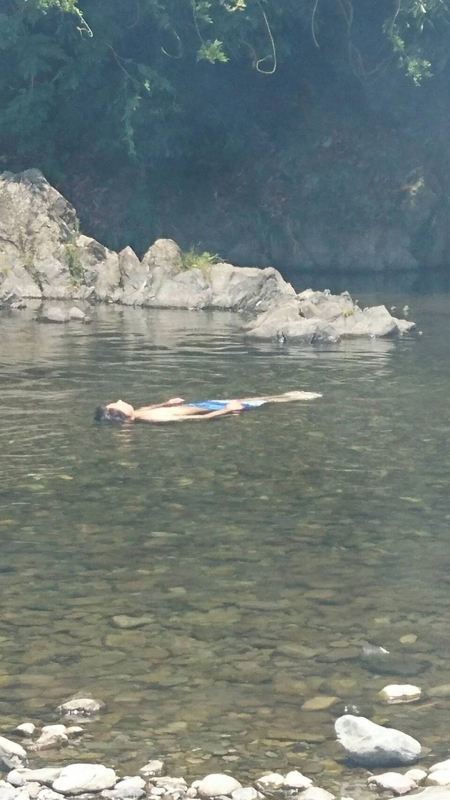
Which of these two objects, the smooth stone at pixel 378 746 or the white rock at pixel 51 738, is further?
the white rock at pixel 51 738

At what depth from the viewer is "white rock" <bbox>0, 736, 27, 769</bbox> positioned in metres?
6.51

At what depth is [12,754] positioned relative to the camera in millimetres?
6578

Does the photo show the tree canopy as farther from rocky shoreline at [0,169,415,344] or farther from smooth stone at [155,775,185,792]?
smooth stone at [155,775,185,792]

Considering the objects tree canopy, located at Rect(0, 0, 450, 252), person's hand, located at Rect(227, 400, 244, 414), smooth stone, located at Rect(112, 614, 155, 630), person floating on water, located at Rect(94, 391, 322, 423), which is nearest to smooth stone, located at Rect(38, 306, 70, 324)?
tree canopy, located at Rect(0, 0, 450, 252)

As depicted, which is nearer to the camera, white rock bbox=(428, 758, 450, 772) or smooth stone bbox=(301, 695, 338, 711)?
→ white rock bbox=(428, 758, 450, 772)

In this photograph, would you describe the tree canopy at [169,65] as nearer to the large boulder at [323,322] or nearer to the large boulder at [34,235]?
the large boulder at [34,235]

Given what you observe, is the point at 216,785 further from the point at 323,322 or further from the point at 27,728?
the point at 323,322

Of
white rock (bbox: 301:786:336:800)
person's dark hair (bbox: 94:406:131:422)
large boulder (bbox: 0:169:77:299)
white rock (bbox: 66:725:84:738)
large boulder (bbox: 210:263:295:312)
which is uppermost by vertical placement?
large boulder (bbox: 0:169:77:299)

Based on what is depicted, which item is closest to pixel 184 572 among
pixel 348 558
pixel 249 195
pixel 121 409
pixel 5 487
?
pixel 348 558

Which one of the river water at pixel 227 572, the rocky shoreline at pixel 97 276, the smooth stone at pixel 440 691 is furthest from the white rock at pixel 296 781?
the rocky shoreline at pixel 97 276

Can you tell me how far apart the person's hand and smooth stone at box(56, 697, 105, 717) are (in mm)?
9747

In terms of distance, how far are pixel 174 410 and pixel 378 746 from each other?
1016 centimetres

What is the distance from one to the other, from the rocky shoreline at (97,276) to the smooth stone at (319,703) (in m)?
20.5

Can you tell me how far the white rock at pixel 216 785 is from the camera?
6.26m
